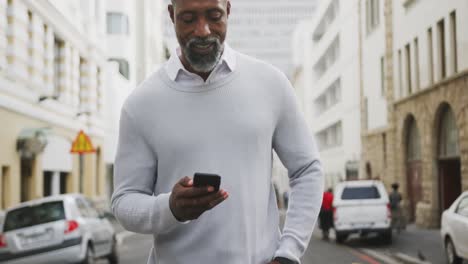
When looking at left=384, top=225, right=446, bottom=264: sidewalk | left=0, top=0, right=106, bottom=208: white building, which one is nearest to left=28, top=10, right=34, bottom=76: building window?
left=0, top=0, right=106, bottom=208: white building

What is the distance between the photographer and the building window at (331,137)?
58844mm

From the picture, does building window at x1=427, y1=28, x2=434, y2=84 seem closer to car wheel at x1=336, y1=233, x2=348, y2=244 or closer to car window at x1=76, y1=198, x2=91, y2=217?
car wheel at x1=336, y1=233, x2=348, y2=244

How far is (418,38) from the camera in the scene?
30234mm

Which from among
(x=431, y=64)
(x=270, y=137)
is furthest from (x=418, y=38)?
(x=270, y=137)

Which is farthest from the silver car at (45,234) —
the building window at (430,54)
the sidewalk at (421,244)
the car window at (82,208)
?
the building window at (430,54)

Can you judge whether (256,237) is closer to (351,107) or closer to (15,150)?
(15,150)

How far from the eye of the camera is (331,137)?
6544cm

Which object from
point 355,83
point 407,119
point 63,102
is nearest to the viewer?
point 63,102

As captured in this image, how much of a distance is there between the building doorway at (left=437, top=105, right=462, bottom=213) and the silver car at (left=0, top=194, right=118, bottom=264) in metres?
15.6

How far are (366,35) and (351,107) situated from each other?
9.42 m

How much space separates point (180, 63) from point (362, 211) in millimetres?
20418

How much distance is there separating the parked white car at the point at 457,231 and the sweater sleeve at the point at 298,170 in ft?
37.6

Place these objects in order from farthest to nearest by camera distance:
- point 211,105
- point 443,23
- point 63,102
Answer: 1. point 63,102
2. point 443,23
3. point 211,105

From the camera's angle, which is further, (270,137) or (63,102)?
(63,102)
